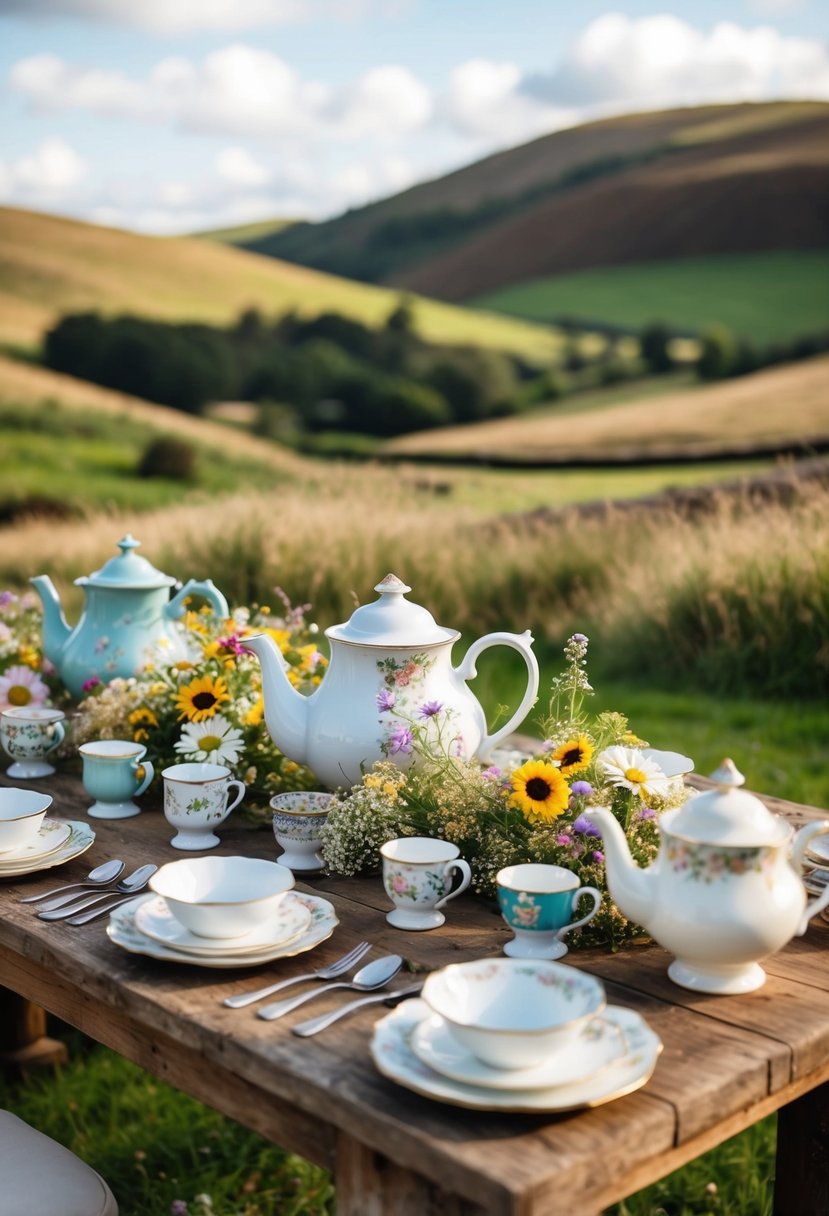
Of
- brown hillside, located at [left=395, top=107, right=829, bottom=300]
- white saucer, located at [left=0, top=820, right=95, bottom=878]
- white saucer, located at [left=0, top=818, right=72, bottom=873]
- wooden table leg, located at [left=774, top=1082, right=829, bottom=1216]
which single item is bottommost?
wooden table leg, located at [left=774, top=1082, right=829, bottom=1216]

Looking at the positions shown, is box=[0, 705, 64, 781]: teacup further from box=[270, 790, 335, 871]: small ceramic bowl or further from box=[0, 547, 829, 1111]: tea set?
box=[270, 790, 335, 871]: small ceramic bowl

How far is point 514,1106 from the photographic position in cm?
112

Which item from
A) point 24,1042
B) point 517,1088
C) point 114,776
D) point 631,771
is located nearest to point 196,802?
point 114,776

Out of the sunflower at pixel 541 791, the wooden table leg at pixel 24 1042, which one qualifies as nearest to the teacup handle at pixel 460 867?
the sunflower at pixel 541 791

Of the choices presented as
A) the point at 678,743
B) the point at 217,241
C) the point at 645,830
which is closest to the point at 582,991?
the point at 645,830

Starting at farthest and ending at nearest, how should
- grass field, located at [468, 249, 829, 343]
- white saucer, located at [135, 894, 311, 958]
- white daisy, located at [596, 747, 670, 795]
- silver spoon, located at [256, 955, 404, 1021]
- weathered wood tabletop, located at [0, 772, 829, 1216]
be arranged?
grass field, located at [468, 249, 829, 343] → white daisy, located at [596, 747, 670, 795] → white saucer, located at [135, 894, 311, 958] → silver spoon, located at [256, 955, 404, 1021] → weathered wood tabletop, located at [0, 772, 829, 1216]

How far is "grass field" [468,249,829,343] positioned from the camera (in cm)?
1844

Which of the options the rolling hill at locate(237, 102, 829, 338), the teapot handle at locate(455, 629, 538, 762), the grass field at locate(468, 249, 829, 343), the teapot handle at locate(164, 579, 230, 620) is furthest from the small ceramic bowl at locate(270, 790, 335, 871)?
the rolling hill at locate(237, 102, 829, 338)

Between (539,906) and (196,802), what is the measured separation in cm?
66

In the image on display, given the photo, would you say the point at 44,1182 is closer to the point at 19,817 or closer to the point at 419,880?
the point at 19,817

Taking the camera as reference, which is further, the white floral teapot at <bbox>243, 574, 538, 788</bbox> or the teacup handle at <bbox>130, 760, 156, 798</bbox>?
the teacup handle at <bbox>130, 760, 156, 798</bbox>

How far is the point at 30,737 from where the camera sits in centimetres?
231

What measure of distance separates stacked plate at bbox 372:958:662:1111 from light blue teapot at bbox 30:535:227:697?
1.40 metres

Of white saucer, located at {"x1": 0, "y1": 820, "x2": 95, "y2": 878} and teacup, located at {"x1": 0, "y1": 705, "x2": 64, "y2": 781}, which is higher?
teacup, located at {"x1": 0, "y1": 705, "x2": 64, "y2": 781}
